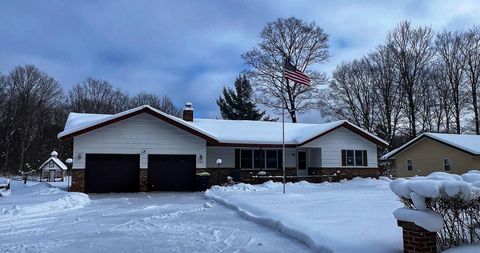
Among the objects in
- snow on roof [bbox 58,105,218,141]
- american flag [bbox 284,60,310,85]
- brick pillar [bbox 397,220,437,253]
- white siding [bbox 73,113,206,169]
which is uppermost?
american flag [bbox 284,60,310,85]

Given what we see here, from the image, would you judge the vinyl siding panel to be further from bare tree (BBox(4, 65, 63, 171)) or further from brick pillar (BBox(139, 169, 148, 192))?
bare tree (BBox(4, 65, 63, 171))

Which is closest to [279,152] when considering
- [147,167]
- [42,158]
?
[147,167]

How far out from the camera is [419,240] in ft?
20.8

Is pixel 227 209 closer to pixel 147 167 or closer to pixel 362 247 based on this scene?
pixel 362 247

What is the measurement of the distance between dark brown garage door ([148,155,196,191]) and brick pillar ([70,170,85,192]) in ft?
10.8

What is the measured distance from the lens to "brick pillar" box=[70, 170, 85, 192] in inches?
821

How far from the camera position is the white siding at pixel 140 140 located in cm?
2130

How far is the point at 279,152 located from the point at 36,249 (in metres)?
20.1

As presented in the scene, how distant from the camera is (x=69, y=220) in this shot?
466 inches

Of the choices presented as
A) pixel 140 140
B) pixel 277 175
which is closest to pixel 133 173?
pixel 140 140

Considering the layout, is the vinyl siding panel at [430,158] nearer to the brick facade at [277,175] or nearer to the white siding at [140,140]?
the brick facade at [277,175]

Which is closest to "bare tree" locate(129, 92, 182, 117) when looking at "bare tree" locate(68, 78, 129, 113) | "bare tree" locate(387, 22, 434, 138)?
"bare tree" locate(68, 78, 129, 113)

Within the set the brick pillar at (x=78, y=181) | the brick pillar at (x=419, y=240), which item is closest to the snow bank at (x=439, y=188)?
the brick pillar at (x=419, y=240)

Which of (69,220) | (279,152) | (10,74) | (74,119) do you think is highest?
(10,74)
